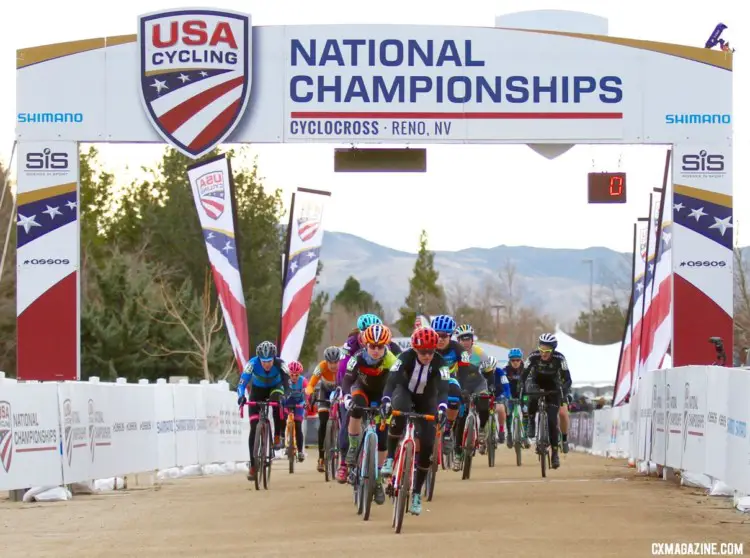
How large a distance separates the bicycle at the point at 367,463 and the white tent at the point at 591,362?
52.6 meters

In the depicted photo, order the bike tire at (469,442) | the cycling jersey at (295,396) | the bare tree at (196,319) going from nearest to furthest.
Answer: the bike tire at (469,442)
the cycling jersey at (295,396)
the bare tree at (196,319)

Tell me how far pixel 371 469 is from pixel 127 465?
829cm

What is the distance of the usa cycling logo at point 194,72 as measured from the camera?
2214 cm

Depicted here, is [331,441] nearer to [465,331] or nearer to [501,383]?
[465,331]

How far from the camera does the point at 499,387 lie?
27.0 m

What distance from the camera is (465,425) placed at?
2266cm

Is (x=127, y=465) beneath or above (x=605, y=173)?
beneath

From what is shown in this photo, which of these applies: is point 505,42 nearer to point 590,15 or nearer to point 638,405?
point 590,15

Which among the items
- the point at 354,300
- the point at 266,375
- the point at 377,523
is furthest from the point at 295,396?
the point at 354,300

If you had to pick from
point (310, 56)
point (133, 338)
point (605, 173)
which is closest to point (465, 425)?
point (605, 173)

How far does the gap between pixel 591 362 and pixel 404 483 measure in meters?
58.1

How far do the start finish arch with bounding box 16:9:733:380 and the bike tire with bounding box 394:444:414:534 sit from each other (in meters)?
8.87

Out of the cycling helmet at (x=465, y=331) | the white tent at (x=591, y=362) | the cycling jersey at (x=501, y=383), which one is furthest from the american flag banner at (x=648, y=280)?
the white tent at (x=591, y=362)

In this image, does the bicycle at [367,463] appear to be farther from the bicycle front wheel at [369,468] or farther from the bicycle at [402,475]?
the bicycle at [402,475]
